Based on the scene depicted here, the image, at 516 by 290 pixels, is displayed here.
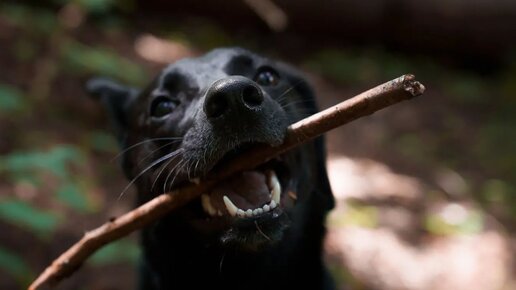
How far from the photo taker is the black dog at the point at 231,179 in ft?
8.94

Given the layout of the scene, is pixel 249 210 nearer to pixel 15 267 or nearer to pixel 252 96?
pixel 252 96

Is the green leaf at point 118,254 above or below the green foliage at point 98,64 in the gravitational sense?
below

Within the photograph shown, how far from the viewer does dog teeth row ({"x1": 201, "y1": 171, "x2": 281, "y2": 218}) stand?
276 cm

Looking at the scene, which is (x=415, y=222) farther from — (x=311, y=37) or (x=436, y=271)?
(x=311, y=37)

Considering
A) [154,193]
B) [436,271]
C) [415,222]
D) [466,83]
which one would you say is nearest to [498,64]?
[466,83]

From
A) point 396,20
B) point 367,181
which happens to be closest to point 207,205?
point 367,181

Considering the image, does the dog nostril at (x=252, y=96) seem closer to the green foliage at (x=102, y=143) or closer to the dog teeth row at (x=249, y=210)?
the dog teeth row at (x=249, y=210)

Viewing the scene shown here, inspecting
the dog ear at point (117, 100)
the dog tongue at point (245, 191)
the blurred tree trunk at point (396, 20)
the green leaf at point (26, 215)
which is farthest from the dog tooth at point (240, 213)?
the blurred tree trunk at point (396, 20)

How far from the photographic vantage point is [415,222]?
22.5ft

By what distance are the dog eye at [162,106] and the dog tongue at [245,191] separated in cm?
63

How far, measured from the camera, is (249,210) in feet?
9.12

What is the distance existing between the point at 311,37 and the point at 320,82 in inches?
47.9

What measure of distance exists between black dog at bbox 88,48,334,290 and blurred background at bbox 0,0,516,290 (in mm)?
1332

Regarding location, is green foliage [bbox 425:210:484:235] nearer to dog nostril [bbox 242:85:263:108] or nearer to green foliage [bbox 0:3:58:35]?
dog nostril [bbox 242:85:263:108]
